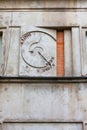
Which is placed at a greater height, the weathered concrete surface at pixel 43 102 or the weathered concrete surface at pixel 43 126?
the weathered concrete surface at pixel 43 102

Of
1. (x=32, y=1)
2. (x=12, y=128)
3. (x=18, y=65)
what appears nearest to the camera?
(x=12, y=128)

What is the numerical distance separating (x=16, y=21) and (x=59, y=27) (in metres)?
1.40

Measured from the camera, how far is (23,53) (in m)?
12.0

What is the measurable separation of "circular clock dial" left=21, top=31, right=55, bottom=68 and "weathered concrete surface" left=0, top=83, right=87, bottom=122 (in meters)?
0.79

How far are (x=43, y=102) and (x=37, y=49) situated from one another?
1773 millimetres

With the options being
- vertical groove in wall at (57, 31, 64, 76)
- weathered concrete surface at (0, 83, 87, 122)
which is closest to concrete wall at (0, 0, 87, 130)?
weathered concrete surface at (0, 83, 87, 122)

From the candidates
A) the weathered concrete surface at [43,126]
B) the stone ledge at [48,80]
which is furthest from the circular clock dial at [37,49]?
the weathered concrete surface at [43,126]

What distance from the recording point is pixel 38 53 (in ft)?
39.2

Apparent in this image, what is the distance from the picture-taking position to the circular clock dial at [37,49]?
1184cm

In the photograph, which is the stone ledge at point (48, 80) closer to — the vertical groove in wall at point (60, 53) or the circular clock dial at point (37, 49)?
the vertical groove in wall at point (60, 53)

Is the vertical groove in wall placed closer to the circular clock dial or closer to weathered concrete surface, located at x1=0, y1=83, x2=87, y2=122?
the circular clock dial

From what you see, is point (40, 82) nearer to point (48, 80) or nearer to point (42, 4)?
point (48, 80)

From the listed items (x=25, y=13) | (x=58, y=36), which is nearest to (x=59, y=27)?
(x=58, y=36)

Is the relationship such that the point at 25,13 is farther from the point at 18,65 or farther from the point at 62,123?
the point at 62,123
